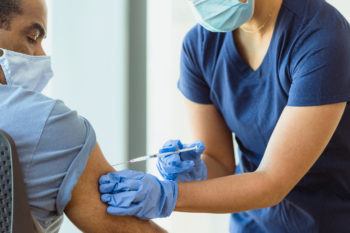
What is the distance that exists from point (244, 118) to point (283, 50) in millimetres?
290

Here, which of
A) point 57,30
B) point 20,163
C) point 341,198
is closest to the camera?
point 20,163

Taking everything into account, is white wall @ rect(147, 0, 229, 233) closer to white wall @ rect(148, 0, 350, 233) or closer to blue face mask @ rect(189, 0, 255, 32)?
white wall @ rect(148, 0, 350, 233)

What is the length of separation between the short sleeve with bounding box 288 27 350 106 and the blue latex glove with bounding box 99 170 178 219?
45cm

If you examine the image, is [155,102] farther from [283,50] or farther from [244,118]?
[283,50]

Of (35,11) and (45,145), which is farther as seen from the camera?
(35,11)

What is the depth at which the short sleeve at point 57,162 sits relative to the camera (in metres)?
1.17

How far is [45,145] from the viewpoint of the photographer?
3.85 ft

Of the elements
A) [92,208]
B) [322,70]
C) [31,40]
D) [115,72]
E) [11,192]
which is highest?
[31,40]

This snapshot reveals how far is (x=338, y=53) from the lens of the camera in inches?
60.4

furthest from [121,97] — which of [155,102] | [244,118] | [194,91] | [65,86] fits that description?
[244,118]

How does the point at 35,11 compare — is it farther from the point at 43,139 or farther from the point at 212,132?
the point at 212,132

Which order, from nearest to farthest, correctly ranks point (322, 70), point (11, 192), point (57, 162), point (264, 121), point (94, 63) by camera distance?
point (11, 192) < point (57, 162) < point (322, 70) < point (264, 121) < point (94, 63)

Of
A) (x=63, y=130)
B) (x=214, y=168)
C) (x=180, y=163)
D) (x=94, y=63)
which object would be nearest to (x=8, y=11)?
(x=63, y=130)

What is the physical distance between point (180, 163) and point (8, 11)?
2.14 ft
